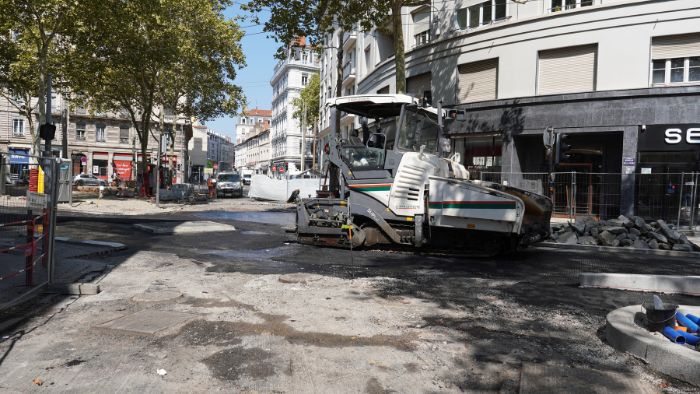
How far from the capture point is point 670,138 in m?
16.4

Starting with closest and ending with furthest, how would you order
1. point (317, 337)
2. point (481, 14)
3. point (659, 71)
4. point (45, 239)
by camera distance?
point (317, 337)
point (45, 239)
point (659, 71)
point (481, 14)

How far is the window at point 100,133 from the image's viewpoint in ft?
183

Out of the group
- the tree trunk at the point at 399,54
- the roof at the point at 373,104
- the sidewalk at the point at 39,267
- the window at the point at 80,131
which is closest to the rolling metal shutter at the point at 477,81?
the tree trunk at the point at 399,54

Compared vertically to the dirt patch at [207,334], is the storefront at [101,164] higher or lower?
higher

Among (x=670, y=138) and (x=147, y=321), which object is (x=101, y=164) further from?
(x=147, y=321)

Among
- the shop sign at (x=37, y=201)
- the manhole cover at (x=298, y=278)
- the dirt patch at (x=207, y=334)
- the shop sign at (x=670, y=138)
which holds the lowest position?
the dirt patch at (x=207, y=334)

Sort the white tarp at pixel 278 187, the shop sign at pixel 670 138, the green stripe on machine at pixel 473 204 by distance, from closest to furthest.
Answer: the green stripe on machine at pixel 473 204
the shop sign at pixel 670 138
the white tarp at pixel 278 187

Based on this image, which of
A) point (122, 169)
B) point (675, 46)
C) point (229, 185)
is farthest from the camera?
point (229, 185)

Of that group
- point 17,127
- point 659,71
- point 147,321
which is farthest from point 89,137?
point 147,321

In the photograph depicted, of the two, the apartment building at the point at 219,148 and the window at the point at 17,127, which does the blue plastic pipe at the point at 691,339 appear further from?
the apartment building at the point at 219,148

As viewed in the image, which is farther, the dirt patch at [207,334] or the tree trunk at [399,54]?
the tree trunk at [399,54]

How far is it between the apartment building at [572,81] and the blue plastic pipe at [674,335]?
1066 centimetres

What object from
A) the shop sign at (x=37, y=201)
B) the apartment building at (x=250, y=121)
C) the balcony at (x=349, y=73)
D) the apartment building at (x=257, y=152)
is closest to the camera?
the shop sign at (x=37, y=201)

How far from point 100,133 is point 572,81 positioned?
172ft
